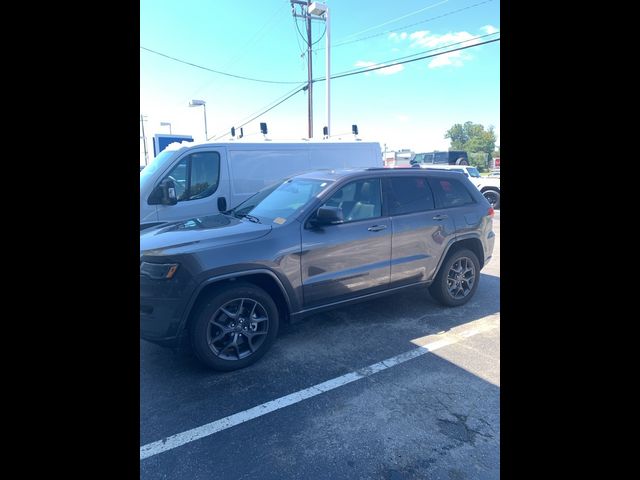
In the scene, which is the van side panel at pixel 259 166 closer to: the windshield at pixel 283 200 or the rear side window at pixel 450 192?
the windshield at pixel 283 200

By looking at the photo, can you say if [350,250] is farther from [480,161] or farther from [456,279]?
[480,161]

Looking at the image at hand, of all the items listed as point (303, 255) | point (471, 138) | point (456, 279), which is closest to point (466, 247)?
point (456, 279)

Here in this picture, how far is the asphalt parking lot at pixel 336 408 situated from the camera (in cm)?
238

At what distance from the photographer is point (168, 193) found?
603 cm

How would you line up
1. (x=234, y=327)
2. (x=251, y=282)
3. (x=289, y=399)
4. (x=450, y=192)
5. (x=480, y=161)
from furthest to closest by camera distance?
(x=480, y=161) < (x=450, y=192) < (x=251, y=282) < (x=234, y=327) < (x=289, y=399)

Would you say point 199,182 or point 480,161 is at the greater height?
point 480,161

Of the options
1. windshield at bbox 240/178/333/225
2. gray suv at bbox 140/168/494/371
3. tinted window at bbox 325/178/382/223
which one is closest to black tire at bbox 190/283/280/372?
gray suv at bbox 140/168/494/371

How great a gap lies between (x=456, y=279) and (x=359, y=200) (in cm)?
172

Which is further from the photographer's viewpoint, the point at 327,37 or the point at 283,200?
the point at 327,37

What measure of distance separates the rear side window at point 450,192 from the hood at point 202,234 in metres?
2.26

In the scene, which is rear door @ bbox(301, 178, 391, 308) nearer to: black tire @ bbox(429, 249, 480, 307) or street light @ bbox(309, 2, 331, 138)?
black tire @ bbox(429, 249, 480, 307)
